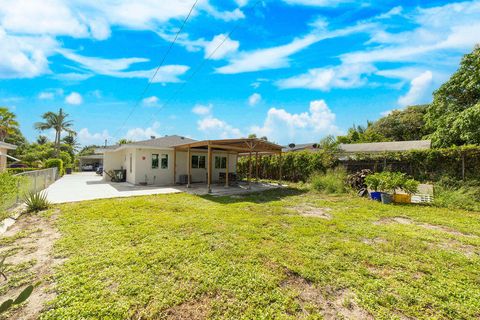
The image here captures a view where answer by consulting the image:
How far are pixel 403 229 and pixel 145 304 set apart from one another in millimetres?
6021

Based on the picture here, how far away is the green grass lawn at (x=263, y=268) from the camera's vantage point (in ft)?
8.43

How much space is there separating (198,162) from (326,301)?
13736 mm

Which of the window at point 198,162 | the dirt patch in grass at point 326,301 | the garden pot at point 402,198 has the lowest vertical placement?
the dirt patch in grass at point 326,301

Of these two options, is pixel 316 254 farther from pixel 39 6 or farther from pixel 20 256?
pixel 39 6

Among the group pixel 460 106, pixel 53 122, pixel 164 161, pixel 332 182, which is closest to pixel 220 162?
pixel 164 161

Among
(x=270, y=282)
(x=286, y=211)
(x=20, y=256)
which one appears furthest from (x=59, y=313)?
(x=286, y=211)

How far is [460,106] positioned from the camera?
1555 cm

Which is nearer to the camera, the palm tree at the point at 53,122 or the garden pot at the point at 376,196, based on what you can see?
the garden pot at the point at 376,196

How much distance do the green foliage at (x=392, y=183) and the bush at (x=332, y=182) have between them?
173 cm

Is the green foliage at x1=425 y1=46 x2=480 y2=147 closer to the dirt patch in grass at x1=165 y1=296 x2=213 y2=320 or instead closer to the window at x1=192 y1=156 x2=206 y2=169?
the window at x1=192 y1=156 x2=206 y2=169

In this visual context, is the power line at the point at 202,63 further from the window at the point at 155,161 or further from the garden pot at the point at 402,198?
the garden pot at the point at 402,198

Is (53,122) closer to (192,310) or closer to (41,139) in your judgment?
(41,139)

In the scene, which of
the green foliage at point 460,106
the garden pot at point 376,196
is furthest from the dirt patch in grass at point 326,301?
the green foliage at point 460,106

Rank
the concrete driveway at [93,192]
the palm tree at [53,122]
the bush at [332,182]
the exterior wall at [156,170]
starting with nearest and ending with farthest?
1. the concrete driveway at [93,192]
2. the bush at [332,182]
3. the exterior wall at [156,170]
4. the palm tree at [53,122]
